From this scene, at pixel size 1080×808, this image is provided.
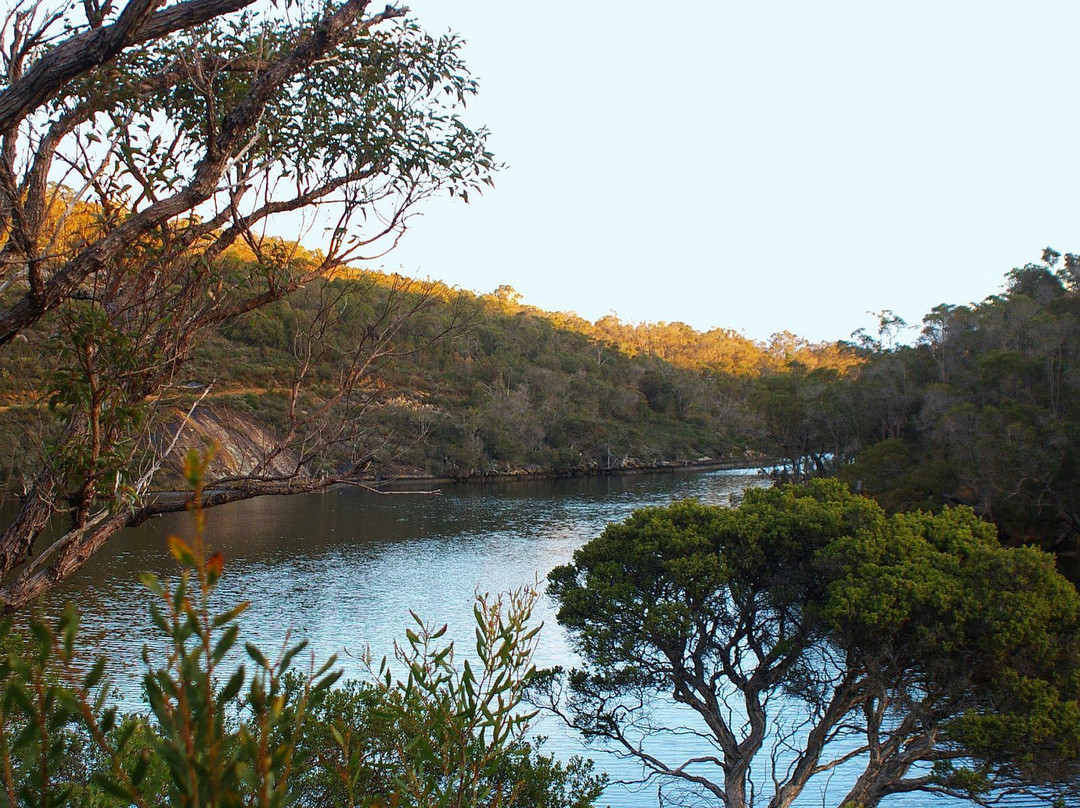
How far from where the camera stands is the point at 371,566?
24.5 meters

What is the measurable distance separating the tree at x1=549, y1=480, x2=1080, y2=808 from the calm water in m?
2.43

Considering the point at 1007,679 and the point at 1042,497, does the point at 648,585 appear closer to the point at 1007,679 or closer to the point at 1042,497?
the point at 1007,679

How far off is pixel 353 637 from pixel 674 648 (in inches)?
357

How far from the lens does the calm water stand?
1620 cm

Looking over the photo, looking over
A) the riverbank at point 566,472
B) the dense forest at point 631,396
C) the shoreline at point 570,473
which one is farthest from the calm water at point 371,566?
the shoreline at point 570,473

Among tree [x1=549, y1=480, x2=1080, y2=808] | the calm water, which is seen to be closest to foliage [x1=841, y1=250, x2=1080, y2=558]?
the calm water

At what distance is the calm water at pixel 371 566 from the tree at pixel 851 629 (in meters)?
2.43

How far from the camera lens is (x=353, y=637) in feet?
56.4

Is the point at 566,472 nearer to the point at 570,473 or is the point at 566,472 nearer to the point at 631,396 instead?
the point at 570,473

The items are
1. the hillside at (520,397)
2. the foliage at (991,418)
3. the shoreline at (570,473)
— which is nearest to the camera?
the foliage at (991,418)

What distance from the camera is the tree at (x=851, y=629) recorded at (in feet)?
29.0

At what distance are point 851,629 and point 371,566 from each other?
56.7 feet

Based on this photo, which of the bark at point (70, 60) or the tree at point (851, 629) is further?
the tree at point (851, 629)

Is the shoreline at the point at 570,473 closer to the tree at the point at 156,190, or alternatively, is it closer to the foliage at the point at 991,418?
the foliage at the point at 991,418
